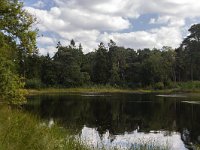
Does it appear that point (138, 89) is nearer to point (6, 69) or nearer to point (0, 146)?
point (6, 69)

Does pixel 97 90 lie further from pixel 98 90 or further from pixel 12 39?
pixel 12 39

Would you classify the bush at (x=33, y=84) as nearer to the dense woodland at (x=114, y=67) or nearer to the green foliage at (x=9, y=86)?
the dense woodland at (x=114, y=67)

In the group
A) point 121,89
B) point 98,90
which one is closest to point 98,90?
point 98,90

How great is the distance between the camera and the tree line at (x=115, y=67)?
377ft

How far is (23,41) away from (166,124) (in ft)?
53.4

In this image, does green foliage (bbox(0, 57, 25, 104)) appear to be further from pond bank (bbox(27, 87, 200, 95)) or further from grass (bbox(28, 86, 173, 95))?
grass (bbox(28, 86, 173, 95))

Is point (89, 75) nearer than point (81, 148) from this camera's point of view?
No

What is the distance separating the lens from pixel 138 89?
116750mm

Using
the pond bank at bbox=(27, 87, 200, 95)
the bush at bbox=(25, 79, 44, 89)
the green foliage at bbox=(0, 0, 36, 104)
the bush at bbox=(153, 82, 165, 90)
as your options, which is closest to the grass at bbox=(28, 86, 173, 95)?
the pond bank at bbox=(27, 87, 200, 95)

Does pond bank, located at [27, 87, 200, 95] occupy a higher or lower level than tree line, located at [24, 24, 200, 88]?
lower

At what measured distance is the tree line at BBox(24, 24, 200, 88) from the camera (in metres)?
115

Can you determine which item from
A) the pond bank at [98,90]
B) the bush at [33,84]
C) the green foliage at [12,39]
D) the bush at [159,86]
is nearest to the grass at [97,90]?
the pond bank at [98,90]

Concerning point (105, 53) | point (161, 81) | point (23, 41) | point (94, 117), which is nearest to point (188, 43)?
point (161, 81)

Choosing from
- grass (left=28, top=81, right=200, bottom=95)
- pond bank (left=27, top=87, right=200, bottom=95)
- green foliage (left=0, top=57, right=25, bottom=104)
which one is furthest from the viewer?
pond bank (left=27, top=87, right=200, bottom=95)
